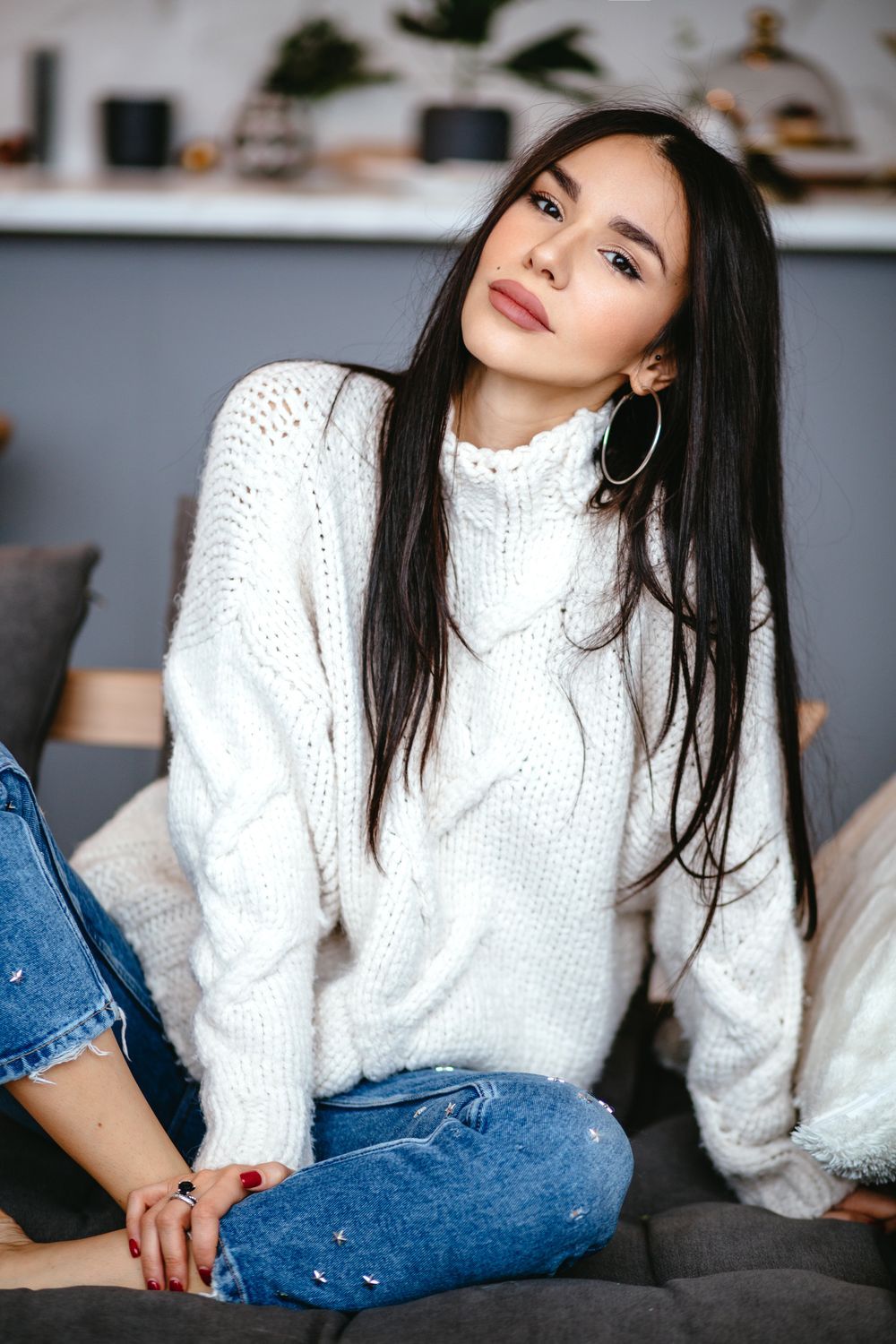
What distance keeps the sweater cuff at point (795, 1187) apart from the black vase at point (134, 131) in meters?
1.99

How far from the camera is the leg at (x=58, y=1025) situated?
91cm

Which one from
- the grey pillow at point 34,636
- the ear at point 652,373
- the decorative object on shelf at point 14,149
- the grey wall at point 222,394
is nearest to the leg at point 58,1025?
the grey pillow at point 34,636

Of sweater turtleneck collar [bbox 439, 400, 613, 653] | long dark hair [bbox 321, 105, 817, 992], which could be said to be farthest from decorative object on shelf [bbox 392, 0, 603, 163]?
sweater turtleneck collar [bbox 439, 400, 613, 653]

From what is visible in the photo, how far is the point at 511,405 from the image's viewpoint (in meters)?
1.15

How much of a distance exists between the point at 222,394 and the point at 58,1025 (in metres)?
1.42

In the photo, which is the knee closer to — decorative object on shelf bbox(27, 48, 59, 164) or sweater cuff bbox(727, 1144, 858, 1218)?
sweater cuff bbox(727, 1144, 858, 1218)

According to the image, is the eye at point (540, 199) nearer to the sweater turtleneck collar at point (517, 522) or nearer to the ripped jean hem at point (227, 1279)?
the sweater turtleneck collar at point (517, 522)

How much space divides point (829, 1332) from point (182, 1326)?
423 mm

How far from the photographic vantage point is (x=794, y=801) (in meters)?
1.21

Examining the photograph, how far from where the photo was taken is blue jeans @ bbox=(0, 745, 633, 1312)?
0.89 meters

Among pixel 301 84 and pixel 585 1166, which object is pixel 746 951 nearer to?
pixel 585 1166

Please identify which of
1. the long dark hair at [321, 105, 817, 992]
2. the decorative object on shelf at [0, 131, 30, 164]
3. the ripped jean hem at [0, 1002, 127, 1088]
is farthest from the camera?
the decorative object on shelf at [0, 131, 30, 164]

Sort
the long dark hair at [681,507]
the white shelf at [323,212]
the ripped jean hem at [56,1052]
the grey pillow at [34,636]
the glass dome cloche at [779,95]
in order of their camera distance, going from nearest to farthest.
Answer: the ripped jean hem at [56,1052]
the long dark hair at [681,507]
the grey pillow at [34,636]
the white shelf at [323,212]
the glass dome cloche at [779,95]

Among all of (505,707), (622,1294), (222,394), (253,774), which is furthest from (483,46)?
(622,1294)
